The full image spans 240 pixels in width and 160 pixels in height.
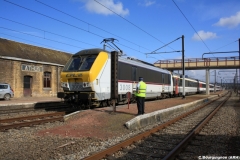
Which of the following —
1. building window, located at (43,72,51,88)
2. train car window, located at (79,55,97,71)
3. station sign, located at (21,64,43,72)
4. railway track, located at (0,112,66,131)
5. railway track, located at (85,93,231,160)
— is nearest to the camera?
railway track, located at (85,93,231,160)

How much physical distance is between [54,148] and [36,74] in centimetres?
2385

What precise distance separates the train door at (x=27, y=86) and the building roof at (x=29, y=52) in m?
2.45

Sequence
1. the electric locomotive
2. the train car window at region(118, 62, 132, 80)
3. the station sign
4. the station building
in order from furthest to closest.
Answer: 1. the station sign
2. the station building
3. the train car window at region(118, 62, 132, 80)
4. the electric locomotive

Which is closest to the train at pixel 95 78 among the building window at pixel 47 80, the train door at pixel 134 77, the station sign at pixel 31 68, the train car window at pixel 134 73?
the train door at pixel 134 77

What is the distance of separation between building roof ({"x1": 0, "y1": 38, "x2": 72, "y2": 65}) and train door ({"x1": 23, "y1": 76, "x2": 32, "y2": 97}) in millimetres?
2447

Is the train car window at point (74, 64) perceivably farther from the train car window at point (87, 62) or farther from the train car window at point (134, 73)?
the train car window at point (134, 73)

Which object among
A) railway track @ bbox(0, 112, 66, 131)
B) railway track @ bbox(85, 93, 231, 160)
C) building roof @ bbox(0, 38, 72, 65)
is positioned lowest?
railway track @ bbox(85, 93, 231, 160)

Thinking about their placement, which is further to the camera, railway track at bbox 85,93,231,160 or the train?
the train

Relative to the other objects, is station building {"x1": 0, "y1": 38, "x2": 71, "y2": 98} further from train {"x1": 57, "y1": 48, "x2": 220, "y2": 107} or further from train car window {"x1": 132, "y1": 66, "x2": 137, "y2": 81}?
train car window {"x1": 132, "y1": 66, "x2": 137, "y2": 81}

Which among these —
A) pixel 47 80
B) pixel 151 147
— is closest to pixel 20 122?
pixel 151 147

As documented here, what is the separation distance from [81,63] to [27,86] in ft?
54.9

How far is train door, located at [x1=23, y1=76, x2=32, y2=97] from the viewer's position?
2728 cm

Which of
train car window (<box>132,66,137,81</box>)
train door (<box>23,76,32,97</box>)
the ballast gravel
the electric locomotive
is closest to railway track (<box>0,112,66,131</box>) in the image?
the ballast gravel

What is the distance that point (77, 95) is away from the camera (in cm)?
1256
